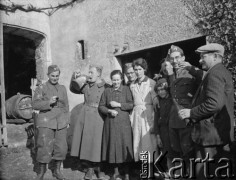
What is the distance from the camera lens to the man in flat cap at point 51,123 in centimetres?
436

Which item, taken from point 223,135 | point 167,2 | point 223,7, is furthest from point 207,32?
point 223,135

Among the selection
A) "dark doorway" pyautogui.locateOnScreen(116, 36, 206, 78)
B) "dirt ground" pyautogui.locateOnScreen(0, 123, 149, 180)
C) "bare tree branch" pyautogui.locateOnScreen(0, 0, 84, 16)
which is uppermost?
"bare tree branch" pyautogui.locateOnScreen(0, 0, 84, 16)

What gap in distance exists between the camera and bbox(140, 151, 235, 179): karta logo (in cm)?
271

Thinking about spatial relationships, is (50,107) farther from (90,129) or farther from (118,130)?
(118,130)

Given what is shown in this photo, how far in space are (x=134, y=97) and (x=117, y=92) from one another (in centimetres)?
28

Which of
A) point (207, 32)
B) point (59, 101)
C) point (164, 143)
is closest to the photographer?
point (164, 143)

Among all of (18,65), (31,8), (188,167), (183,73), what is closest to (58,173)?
(188,167)

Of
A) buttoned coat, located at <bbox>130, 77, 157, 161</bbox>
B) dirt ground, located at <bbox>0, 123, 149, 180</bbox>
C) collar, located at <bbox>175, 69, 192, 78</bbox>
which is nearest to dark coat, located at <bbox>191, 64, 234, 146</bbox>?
collar, located at <bbox>175, 69, 192, 78</bbox>

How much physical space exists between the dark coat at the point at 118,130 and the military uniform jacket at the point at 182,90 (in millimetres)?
830

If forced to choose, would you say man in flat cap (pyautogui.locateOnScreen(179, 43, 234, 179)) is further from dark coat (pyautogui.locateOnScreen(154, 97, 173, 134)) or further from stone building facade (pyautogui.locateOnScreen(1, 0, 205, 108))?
stone building facade (pyautogui.locateOnScreen(1, 0, 205, 108))

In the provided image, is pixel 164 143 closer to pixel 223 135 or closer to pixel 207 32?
pixel 223 135

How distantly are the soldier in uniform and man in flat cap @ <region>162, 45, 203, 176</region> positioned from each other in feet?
4.26

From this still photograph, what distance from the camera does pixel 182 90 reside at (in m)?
3.62

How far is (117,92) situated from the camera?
14.4ft
